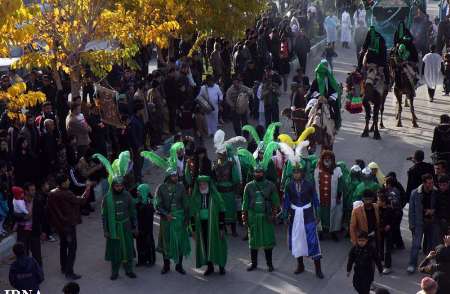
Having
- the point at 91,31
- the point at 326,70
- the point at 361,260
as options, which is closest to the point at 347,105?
the point at 326,70

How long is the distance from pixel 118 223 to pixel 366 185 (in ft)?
12.2

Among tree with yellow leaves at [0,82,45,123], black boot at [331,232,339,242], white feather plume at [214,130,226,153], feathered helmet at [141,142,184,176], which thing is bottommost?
black boot at [331,232,339,242]

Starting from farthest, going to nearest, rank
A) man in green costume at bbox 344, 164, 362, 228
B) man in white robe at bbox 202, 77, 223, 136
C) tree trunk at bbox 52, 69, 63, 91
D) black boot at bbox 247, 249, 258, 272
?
man in white robe at bbox 202, 77, 223, 136
tree trunk at bbox 52, 69, 63, 91
man in green costume at bbox 344, 164, 362, 228
black boot at bbox 247, 249, 258, 272

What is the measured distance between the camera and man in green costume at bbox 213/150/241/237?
49.5 feet

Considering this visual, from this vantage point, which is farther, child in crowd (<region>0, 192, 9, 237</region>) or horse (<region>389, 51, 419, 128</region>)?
horse (<region>389, 51, 419, 128</region>)

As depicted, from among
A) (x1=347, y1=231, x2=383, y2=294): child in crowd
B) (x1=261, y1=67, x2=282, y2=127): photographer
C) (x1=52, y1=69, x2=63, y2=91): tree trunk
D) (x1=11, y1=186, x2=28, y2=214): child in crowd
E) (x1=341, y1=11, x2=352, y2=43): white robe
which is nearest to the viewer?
(x1=347, y1=231, x2=383, y2=294): child in crowd

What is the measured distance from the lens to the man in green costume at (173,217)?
14.1 meters

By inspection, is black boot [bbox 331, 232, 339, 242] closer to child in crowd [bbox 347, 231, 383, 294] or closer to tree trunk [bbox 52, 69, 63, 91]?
child in crowd [bbox 347, 231, 383, 294]

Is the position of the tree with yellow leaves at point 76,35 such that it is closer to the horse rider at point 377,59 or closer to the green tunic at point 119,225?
the horse rider at point 377,59

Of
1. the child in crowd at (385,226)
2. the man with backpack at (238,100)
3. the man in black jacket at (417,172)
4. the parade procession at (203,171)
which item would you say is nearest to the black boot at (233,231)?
the parade procession at (203,171)

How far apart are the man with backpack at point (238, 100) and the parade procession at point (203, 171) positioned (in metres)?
0.04

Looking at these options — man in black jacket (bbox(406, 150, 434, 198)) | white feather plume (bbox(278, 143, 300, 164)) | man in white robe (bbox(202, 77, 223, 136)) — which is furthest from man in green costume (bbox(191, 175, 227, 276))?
man in white robe (bbox(202, 77, 223, 136))

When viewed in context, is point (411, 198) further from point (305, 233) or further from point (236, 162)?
point (236, 162)

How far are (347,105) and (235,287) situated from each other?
8779 millimetres
